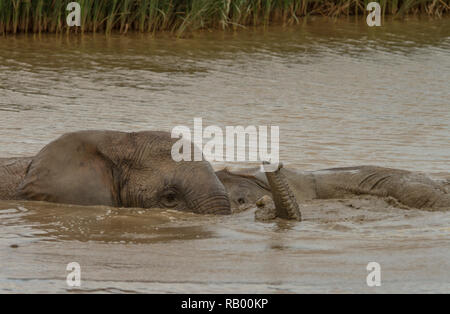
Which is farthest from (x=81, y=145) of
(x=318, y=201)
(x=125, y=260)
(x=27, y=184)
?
(x=318, y=201)

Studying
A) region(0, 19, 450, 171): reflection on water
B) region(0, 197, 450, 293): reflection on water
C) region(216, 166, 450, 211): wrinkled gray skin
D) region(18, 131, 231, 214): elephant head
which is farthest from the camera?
region(0, 19, 450, 171): reflection on water

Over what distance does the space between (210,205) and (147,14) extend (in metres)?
12.1

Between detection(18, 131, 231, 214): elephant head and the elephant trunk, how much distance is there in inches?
12.3

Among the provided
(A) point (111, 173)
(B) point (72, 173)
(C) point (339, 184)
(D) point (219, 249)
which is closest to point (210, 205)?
(D) point (219, 249)

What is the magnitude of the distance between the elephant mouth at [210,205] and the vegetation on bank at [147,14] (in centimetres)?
1056

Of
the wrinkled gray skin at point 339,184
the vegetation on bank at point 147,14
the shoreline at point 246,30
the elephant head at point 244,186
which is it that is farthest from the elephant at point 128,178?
the shoreline at point 246,30

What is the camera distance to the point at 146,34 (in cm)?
1748

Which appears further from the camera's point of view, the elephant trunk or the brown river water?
the elephant trunk

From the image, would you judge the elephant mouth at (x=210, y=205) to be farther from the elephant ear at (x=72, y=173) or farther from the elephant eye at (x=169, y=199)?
the elephant ear at (x=72, y=173)

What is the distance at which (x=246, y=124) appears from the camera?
1093cm

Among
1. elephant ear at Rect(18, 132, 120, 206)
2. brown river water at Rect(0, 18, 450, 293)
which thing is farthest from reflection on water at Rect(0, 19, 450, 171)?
elephant ear at Rect(18, 132, 120, 206)

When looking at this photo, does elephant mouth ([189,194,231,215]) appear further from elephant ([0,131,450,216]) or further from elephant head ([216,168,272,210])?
elephant head ([216,168,272,210])

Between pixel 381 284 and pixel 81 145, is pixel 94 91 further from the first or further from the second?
pixel 381 284

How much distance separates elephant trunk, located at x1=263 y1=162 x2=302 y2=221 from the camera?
614 centimetres
